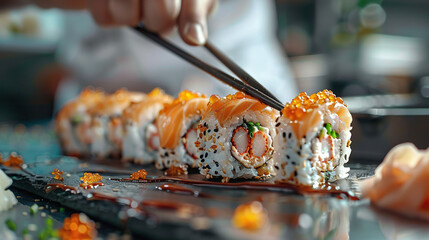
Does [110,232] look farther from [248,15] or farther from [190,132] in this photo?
[248,15]

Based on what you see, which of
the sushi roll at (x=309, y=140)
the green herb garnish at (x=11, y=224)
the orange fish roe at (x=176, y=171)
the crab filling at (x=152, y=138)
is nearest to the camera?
the green herb garnish at (x=11, y=224)

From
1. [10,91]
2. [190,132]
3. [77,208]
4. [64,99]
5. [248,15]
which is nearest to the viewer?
[77,208]

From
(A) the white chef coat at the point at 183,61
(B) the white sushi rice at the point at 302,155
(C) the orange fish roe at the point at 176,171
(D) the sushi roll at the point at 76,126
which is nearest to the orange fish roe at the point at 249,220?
(B) the white sushi rice at the point at 302,155

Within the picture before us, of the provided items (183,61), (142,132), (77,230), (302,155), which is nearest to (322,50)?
(183,61)

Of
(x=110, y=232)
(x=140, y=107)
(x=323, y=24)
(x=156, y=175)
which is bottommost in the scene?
(x=110, y=232)

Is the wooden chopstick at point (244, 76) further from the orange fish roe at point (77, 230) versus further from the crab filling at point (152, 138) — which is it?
the orange fish roe at point (77, 230)

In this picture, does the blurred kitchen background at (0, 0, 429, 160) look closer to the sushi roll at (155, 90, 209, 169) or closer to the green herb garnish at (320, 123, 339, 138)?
the sushi roll at (155, 90, 209, 169)

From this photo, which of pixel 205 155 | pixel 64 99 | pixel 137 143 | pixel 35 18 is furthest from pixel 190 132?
pixel 35 18
